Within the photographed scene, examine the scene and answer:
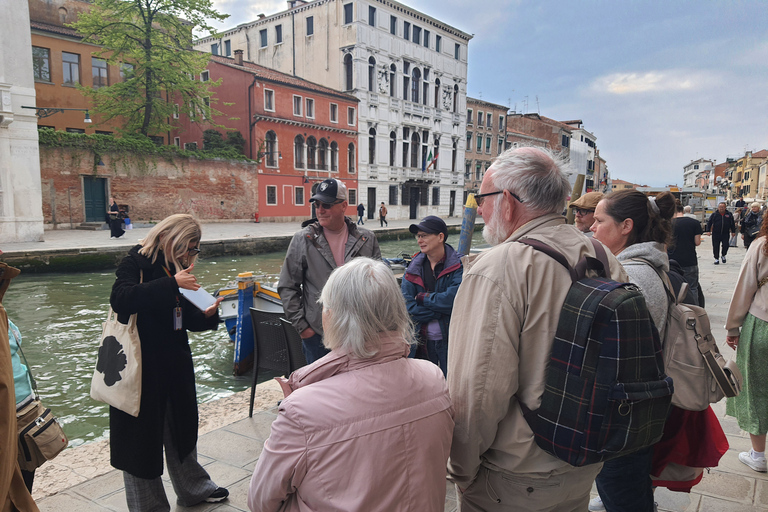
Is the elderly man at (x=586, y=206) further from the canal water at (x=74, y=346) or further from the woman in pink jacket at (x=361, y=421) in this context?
the canal water at (x=74, y=346)

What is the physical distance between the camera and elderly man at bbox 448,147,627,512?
1279mm

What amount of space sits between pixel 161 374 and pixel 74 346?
5.92m

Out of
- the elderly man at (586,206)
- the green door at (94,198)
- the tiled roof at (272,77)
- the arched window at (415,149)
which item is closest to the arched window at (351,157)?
the tiled roof at (272,77)

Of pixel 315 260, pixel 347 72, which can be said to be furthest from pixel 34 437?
pixel 347 72

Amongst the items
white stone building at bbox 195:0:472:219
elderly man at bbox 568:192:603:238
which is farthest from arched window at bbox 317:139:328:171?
elderly man at bbox 568:192:603:238

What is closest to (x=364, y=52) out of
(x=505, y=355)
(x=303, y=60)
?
(x=303, y=60)

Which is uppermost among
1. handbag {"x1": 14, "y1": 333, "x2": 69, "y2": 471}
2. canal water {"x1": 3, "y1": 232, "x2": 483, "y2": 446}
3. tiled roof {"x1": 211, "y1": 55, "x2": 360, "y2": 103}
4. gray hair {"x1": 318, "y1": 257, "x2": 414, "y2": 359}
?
tiled roof {"x1": 211, "y1": 55, "x2": 360, "y2": 103}

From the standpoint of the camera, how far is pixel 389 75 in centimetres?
3581

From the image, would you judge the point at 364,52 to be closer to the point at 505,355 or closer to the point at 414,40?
the point at 414,40

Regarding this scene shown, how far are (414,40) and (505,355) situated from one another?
40124 millimetres

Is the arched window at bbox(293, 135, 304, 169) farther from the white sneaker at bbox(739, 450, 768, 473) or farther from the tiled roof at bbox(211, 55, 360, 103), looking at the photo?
the white sneaker at bbox(739, 450, 768, 473)

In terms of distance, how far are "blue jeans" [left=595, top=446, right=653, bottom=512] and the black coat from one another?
1.94 metres

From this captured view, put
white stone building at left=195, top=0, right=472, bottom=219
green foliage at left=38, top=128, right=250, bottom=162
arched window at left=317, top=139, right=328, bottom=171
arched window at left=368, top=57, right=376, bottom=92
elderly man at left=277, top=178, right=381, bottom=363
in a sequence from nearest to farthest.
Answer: elderly man at left=277, top=178, right=381, bottom=363 < green foliage at left=38, top=128, right=250, bottom=162 < arched window at left=317, top=139, right=328, bottom=171 < white stone building at left=195, top=0, right=472, bottom=219 < arched window at left=368, top=57, right=376, bottom=92

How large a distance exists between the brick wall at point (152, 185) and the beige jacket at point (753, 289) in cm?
2325
